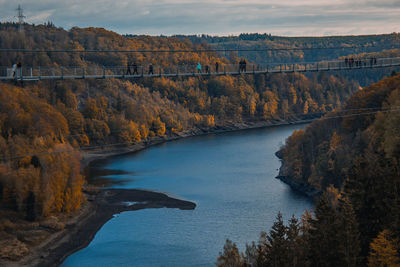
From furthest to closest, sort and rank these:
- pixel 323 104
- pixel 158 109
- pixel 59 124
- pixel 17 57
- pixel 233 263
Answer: pixel 323 104 → pixel 158 109 → pixel 17 57 → pixel 59 124 → pixel 233 263

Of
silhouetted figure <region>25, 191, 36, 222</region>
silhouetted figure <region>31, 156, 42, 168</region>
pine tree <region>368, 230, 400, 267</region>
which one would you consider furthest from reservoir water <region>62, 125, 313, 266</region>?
pine tree <region>368, 230, 400, 267</region>

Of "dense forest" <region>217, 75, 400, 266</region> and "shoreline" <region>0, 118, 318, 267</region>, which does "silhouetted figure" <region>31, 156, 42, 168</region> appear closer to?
"shoreline" <region>0, 118, 318, 267</region>

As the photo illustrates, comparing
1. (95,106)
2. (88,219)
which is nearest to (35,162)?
(88,219)

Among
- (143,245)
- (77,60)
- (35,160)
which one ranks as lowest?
(143,245)

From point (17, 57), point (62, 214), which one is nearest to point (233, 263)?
point (62, 214)

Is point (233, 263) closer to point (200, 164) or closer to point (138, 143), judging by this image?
point (200, 164)

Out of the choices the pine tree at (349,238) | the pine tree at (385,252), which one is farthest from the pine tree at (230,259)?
the pine tree at (385,252)

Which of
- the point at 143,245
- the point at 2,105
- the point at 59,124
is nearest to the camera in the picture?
the point at 143,245

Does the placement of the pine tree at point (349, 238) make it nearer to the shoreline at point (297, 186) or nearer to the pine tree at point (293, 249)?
the pine tree at point (293, 249)
